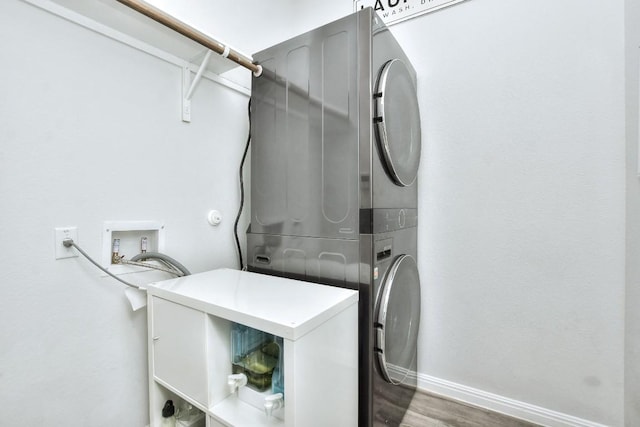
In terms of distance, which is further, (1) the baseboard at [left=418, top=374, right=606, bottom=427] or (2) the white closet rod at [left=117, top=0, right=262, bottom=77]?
(1) the baseboard at [left=418, top=374, right=606, bottom=427]

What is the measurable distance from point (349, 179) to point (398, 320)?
0.70 meters

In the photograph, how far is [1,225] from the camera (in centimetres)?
97

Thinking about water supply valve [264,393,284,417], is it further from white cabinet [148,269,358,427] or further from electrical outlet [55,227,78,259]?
electrical outlet [55,227,78,259]

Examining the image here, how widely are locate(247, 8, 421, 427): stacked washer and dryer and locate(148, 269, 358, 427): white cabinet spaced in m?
0.13

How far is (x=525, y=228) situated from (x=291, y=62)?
1.46 m

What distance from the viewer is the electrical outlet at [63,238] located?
1.09 m

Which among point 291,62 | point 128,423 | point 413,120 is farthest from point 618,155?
point 128,423

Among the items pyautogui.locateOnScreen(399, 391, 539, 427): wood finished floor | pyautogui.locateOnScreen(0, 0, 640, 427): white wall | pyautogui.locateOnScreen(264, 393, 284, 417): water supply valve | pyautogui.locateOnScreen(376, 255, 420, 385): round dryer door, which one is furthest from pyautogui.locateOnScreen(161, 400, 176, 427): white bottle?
pyautogui.locateOnScreen(399, 391, 539, 427): wood finished floor

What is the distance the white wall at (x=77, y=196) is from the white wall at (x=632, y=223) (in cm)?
202

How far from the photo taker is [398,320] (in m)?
1.36

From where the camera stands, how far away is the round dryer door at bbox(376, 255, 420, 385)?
3.89 feet

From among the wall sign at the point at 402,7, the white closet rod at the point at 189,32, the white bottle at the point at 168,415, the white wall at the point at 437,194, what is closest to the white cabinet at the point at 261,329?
the white bottle at the point at 168,415

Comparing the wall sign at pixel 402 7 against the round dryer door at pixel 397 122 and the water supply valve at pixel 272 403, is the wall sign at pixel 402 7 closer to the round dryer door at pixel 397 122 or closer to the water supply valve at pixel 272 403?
the round dryer door at pixel 397 122

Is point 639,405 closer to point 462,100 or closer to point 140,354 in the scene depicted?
point 462,100
